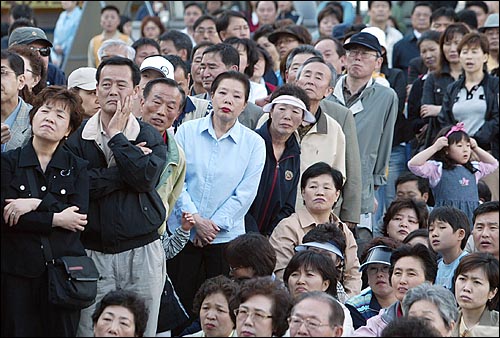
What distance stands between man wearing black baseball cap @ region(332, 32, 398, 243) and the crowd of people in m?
0.01

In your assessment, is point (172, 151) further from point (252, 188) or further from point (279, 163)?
point (279, 163)

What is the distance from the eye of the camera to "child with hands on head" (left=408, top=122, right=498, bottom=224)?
29.0 feet

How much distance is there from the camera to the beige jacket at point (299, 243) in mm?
7234

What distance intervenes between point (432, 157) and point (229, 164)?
2.39 meters

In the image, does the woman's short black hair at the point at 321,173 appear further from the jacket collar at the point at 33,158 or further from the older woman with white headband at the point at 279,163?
the jacket collar at the point at 33,158

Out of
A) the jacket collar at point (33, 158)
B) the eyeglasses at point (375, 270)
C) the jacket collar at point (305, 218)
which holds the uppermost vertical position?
the jacket collar at point (33, 158)

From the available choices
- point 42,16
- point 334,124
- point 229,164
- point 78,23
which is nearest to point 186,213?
point 229,164

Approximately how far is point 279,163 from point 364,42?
5.52 feet

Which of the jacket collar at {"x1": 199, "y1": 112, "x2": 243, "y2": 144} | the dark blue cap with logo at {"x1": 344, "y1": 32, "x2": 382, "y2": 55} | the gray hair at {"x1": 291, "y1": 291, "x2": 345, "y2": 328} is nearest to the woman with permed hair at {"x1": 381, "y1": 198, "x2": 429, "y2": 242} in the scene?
the dark blue cap with logo at {"x1": 344, "y1": 32, "x2": 382, "y2": 55}

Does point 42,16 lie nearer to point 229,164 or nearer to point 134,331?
point 229,164

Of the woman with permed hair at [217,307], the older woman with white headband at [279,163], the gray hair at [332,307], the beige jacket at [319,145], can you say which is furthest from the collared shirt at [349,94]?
the gray hair at [332,307]

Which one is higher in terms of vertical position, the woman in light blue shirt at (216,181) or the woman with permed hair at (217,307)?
the woman in light blue shirt at (216,181)

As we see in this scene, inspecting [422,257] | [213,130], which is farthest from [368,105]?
[422,257]

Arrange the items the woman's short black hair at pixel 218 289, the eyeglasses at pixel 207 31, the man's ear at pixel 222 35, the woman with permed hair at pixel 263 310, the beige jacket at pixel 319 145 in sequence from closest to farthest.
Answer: the woman with permed hair at pixel 263 310, the woman's short black hair at pixel 218 289, the beige jacket at pixel 319 145, the man's ear at pixel 222 35, the eyeglasses at pixel 207 31
